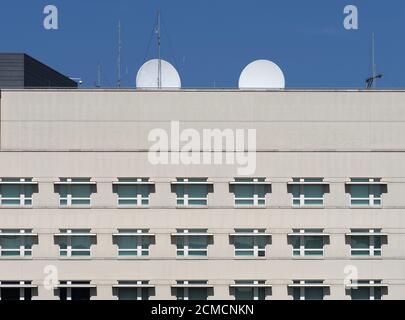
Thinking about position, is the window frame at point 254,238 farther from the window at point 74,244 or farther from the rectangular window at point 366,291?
the window at point 74,244

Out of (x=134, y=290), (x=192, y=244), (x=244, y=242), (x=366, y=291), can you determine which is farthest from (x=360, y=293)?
(x=134, y=290)

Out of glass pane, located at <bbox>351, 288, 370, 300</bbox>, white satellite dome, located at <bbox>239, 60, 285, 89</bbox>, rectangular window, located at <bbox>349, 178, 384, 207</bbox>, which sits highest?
white satellite dome, located at <bbox>239, 60, 285, 89</bbox>

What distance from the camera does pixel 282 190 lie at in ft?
173

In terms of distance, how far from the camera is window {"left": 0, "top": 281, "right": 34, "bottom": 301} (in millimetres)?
52438

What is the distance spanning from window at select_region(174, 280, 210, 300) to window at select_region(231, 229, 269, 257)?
3.00 m

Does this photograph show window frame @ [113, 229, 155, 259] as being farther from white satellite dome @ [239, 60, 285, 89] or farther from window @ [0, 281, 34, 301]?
white satellite dome @ [239, 60, 285, 89]

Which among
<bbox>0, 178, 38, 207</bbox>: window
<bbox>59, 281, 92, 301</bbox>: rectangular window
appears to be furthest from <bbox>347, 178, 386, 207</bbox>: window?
<bbox>0, 178, 38, 207</bbox>: window

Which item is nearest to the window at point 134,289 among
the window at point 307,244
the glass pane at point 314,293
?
the window at point 307,244

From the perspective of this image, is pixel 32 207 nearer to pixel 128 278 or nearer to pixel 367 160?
pixel 128 278

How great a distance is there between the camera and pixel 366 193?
53.3 metres

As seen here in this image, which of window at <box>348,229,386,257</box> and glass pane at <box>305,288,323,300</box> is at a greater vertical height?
window at <box>348,229,386,257</box>

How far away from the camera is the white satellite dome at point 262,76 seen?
184 feet

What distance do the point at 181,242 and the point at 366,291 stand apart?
12199mm

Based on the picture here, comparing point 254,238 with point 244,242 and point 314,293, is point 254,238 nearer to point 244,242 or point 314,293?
point 244,242
